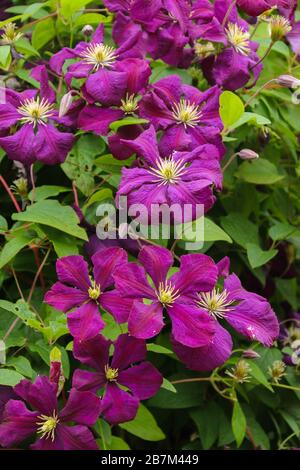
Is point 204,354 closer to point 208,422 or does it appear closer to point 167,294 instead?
point 167,294

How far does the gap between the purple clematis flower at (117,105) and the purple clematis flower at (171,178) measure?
0.08 metres

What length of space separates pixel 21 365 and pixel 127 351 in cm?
16

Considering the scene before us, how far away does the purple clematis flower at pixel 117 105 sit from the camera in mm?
1109

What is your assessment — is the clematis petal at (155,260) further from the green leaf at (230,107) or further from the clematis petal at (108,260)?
the green leaf at (230,107)

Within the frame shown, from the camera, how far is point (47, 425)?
3.18 feet

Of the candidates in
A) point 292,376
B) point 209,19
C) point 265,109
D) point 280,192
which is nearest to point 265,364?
point 292,376

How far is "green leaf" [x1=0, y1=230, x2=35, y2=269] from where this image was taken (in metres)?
1.11

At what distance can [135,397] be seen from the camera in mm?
1000

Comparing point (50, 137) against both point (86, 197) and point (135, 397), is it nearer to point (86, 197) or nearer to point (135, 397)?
point (86, 197)

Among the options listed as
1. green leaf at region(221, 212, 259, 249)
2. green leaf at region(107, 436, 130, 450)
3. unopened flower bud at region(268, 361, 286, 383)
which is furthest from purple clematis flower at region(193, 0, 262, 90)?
green leaf at region(107, 436, 130, 450)

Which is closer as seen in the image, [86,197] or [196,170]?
[196,170]

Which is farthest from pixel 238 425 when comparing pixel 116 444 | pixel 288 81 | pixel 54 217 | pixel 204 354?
pixel 288 81

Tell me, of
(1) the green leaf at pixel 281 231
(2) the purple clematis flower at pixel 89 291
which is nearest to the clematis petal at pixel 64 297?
(2) the purple clematis flower at pixel 89 291
